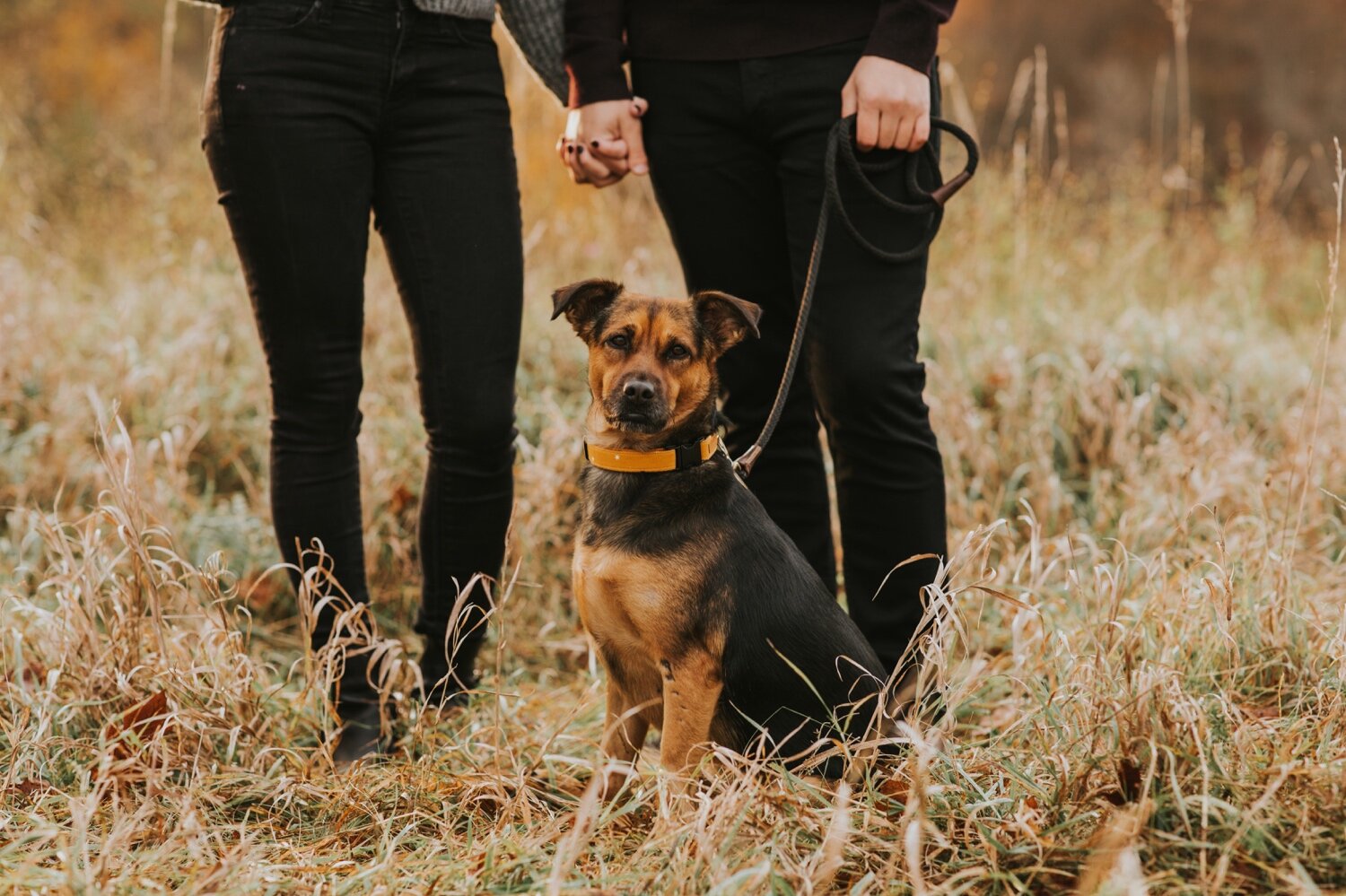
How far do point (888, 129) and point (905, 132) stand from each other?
0.16 feet

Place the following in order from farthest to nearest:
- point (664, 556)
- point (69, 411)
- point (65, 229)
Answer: point (65, 229), point (69, 411), point (664, 556)

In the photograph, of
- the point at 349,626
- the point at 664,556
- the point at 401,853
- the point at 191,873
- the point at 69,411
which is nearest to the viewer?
the point at 191,873

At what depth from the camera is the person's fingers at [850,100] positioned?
97.6 inches

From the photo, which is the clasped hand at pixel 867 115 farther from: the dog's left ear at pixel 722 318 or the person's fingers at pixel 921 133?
the dog's left ear at pixel 722 318

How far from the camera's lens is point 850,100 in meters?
2.49

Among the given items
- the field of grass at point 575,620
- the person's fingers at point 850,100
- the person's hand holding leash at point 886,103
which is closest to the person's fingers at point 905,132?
the person's hand holding leash at point 886,103

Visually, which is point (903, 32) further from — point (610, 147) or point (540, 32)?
point (540, 32)

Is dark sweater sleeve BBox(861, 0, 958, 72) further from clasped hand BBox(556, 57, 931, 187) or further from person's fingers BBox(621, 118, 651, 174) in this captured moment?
person's fingers BBox(621, 118, 651, 174)

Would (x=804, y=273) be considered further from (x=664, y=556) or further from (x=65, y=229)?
(x=65, y=229)

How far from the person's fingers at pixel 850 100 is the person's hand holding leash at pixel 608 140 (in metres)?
0.50

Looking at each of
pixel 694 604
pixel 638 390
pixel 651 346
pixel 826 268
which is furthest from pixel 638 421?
pixel 826 268

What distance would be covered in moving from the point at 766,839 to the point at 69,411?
345cm

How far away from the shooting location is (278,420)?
265cm

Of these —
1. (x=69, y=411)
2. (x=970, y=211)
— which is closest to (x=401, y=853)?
(x=69, y=411)
